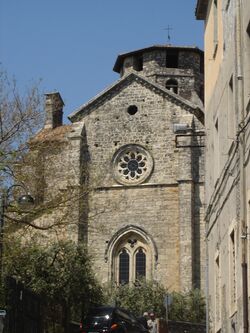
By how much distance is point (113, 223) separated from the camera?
43.6 meters

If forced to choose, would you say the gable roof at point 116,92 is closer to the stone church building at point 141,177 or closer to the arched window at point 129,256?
the stone church building at point 141,177

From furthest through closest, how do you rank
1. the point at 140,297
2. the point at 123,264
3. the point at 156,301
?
1. the point at 123,264
2. the point at 140,297
3. the point at 156,301

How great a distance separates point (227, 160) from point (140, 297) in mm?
22935

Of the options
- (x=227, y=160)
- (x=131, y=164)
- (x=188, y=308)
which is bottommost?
(x=188, y=308)

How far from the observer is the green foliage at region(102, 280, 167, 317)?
3806cm

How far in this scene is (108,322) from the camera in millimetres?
21000

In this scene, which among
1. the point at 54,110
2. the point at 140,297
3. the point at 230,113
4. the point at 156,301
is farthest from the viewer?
the point at 54,110

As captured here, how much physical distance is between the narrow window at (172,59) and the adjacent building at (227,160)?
30845 millimetres

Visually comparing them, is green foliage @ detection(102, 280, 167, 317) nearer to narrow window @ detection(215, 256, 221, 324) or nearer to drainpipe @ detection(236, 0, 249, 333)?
narrow window @ detection(215, 256, 221, 324)

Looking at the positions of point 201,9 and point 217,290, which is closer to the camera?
point 217,290

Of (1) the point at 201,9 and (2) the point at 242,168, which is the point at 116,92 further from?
(2) the point at 242,168

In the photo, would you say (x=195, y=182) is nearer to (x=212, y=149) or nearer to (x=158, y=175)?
(x=158, y=175)

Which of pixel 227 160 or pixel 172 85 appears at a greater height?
pixel 172 85

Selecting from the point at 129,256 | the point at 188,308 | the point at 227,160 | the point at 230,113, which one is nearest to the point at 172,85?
the point at 129,256
